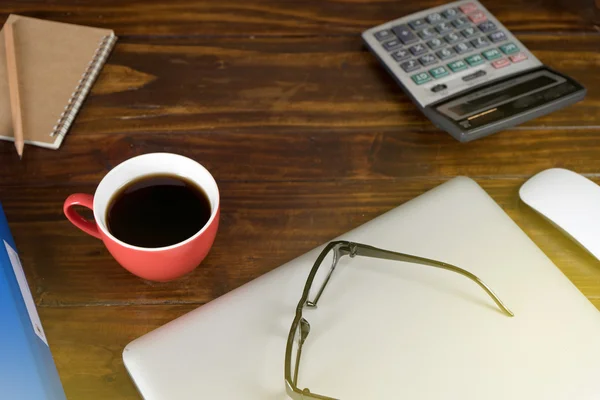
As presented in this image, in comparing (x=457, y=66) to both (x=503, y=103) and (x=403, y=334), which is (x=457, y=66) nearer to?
(x=503, y=103)

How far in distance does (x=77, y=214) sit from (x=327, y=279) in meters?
0.21

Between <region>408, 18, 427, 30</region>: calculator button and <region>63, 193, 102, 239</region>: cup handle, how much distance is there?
0.41 m

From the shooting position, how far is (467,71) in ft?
2.31

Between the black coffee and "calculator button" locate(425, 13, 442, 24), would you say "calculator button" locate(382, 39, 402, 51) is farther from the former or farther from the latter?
the black coffee

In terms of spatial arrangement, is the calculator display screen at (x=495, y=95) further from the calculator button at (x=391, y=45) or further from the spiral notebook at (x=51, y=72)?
the spiral notebook at (x=51, y=72)

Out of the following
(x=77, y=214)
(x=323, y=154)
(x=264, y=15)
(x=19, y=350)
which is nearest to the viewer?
(x=19, y=350)

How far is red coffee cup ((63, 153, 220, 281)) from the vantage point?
1.67 feet

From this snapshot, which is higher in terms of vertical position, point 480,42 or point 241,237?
point 480,42

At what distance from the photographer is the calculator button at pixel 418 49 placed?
2.34 ft

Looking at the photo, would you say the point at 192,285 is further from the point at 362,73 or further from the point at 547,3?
the point at 547,3

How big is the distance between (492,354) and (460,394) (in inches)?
1.7

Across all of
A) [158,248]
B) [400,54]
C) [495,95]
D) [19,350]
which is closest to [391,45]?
[400,54]

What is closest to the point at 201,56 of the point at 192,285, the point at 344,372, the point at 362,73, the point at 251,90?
the point at 251,90

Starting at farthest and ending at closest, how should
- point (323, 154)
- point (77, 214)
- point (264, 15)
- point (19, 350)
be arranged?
point (264, 15) → point (323, 154) → point (77, 214) → point (19, 350)
